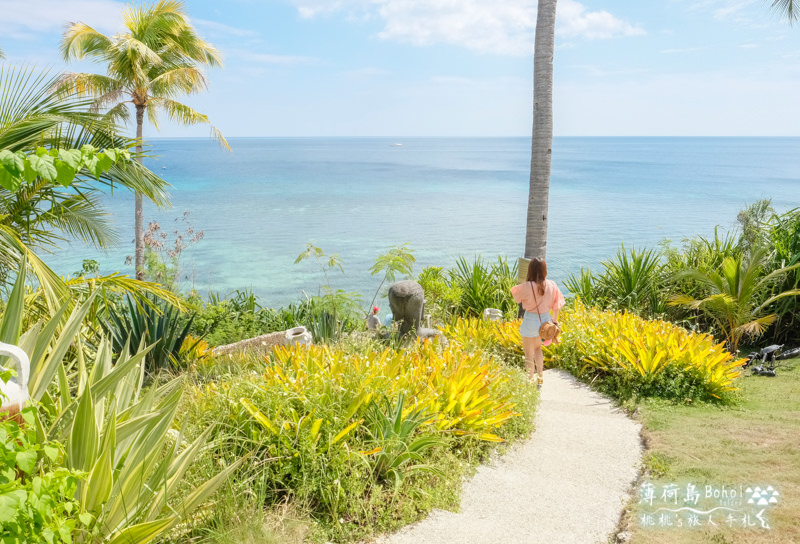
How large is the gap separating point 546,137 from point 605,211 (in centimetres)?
4798

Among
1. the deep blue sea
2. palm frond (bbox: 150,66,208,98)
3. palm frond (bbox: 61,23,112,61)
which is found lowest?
the deep blue sea

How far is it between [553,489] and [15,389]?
11.9ft

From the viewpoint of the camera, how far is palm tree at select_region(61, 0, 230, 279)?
16469 mm

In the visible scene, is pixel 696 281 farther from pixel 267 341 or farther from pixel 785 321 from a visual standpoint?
pixel 267 341

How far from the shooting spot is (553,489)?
4609 millimetres

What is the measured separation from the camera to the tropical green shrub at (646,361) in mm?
6727

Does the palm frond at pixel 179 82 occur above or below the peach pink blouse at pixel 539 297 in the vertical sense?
above

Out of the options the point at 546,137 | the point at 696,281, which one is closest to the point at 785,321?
the point at 696,281

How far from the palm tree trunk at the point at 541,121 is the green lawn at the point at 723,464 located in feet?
11.0

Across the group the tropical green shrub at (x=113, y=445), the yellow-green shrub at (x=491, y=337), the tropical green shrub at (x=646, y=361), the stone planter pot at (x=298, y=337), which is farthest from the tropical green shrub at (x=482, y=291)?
the tropical green shrub at (x=113, y=445)

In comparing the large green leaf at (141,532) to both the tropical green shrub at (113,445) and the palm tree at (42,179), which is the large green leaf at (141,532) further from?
the palm tree at (42,179)

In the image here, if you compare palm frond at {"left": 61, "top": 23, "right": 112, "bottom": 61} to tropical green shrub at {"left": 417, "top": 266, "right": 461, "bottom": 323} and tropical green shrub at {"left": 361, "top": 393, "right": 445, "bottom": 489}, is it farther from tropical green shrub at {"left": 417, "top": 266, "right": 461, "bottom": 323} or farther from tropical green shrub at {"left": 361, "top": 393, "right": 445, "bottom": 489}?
tropical green shrub at {"left": 361, "top": 393, "right": 445, "bottom": 489}

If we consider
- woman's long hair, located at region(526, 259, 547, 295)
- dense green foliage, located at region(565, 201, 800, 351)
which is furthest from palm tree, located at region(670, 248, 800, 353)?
woman's long hair, located at region(526, 259, 547, 295)

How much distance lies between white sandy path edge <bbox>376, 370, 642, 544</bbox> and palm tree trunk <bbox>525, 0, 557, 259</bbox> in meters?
3.44
